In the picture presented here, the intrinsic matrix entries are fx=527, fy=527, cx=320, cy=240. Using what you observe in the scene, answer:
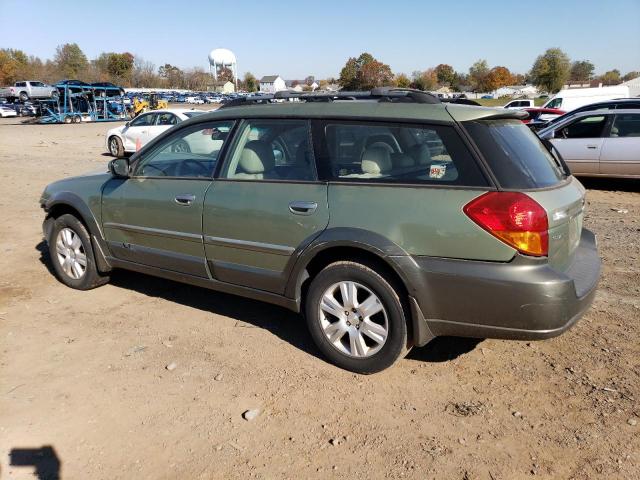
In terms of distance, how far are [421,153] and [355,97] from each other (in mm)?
848

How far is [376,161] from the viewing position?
11.2 feet

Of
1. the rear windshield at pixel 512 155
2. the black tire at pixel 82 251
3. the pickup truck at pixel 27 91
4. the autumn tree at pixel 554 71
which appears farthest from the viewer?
the autumn tree at pixel 554 71

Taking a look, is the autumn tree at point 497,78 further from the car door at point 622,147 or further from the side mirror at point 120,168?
the side mirror at point 120,168

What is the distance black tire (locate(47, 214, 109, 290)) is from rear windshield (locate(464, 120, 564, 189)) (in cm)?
360

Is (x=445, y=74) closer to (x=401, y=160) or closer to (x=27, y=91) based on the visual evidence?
(x=27, y=91)

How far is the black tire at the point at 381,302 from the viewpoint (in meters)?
3.23

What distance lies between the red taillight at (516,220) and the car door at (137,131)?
50.6 ft

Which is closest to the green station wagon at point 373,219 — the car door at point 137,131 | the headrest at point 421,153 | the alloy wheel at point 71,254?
the headrest at point 421,153

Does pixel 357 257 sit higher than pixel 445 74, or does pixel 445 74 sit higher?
pixel 445 74

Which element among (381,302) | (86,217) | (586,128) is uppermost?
(586,128)

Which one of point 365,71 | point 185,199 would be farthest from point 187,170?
point 365,71

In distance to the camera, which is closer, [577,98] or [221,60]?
[577,98]

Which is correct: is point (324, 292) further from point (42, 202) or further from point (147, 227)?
point (42, 202)

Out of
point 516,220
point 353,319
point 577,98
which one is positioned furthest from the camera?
point 577,98
